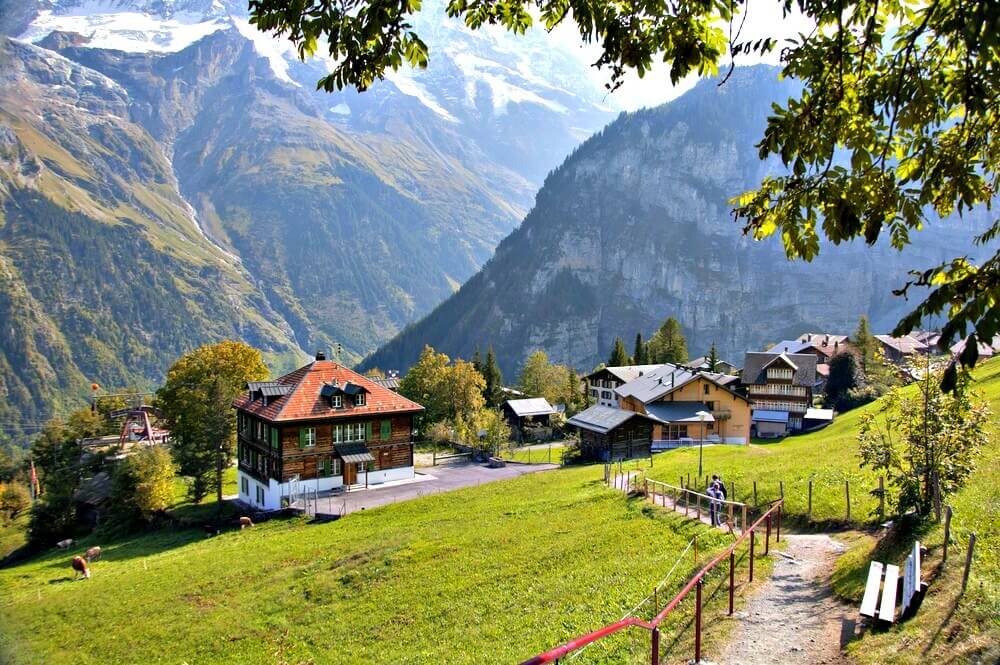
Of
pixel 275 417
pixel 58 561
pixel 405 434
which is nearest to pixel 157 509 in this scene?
pixel 58 561

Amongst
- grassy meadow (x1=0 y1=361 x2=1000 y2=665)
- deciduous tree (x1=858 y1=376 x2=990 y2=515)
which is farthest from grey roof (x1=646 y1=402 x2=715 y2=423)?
deciduous tree (x1=858 y1=376 x2=990 y2=515)

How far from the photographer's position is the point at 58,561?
127 feet

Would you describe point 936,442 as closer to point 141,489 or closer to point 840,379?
point 141,489

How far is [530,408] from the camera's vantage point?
8194 centimetres

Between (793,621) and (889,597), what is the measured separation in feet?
6.10

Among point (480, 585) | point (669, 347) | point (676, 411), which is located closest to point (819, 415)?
point (676, 411)

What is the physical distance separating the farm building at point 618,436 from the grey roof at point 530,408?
21.7m

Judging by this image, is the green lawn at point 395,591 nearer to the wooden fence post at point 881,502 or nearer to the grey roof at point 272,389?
the wooden fence post at point 881,502

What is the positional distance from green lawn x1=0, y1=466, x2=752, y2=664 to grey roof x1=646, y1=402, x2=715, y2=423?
95.1ft

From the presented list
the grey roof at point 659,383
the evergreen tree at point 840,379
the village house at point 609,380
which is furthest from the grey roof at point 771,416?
the grey roof at point 659,383

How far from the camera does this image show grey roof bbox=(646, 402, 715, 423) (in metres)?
58.7

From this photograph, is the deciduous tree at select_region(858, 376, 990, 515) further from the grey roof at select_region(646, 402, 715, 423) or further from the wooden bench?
the grey roof at select_region(646, 402, 715, 423)

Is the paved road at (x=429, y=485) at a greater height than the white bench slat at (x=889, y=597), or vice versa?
the white bench slat at (x=889, y=597)

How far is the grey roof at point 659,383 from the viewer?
2473 inches
